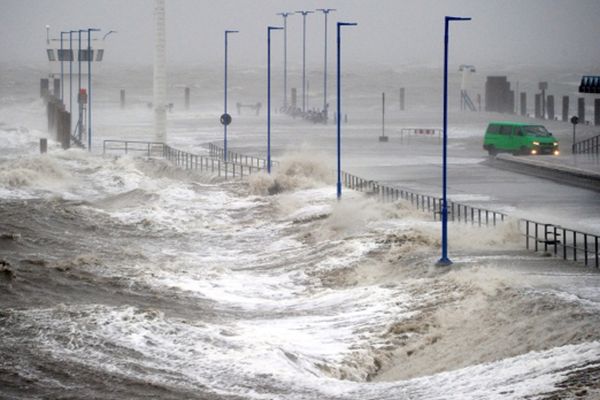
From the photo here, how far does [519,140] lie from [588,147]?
4.98 m

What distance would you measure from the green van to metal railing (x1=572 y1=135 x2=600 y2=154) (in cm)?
203

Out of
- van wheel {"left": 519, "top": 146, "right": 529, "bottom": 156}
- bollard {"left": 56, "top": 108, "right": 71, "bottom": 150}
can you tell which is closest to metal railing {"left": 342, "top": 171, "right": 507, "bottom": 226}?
van wheel {"left": 519, "top": 146, "right": 529, "bottom": 156}

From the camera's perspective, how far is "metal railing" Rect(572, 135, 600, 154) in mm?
62963

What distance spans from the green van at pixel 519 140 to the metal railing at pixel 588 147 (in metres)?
2.03

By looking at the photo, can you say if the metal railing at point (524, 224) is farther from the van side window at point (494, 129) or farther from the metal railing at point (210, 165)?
the van side window at point (494, 129)

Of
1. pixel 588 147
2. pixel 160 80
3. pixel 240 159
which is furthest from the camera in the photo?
pixel 160 80

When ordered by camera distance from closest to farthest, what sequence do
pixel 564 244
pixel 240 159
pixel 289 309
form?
pixel 564 244 < pixel 289 309 < pixel 240 159

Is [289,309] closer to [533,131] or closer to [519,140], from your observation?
[519,140]

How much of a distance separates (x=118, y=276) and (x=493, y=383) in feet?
46.1

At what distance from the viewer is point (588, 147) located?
63.4 meters

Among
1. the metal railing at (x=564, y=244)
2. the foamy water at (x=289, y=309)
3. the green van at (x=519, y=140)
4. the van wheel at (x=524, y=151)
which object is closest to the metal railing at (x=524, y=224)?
the metal railing at (x=564, y=244)

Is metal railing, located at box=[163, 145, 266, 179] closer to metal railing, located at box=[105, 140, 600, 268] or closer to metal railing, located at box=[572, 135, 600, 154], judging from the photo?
metal railing, located at box=[105, 140, 600, 268]

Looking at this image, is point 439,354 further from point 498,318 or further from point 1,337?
point 1,337

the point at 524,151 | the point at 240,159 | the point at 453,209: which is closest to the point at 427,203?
the point at 453,209
